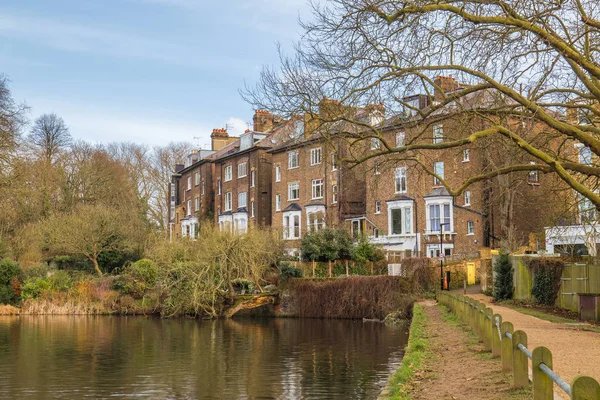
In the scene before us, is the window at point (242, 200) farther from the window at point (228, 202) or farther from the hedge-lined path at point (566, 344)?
the hedge-lined path at point (566, 344)

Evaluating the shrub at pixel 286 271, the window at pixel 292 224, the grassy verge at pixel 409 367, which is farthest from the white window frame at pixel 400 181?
the grassy verge at pixel 409 367

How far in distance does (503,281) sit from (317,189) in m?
25.1

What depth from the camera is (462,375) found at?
12.2m

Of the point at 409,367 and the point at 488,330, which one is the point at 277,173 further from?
the point at 409,367

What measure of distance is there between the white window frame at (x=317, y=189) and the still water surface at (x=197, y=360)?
18.7m

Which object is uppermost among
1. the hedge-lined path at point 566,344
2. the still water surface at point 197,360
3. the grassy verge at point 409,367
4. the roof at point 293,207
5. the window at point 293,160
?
the window at point 293,160

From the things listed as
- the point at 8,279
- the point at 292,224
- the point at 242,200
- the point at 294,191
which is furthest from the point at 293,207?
the point at 8,279

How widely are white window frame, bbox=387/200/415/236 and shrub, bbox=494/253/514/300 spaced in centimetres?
1600

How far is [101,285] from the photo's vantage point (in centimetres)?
4578

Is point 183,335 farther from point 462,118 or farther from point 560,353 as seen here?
point 560,353

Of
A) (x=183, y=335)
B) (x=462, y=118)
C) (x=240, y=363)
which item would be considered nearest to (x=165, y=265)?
→ (x=183, y=335)

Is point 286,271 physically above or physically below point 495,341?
above

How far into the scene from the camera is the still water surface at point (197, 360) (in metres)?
18.0

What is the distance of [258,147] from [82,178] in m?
15.8
